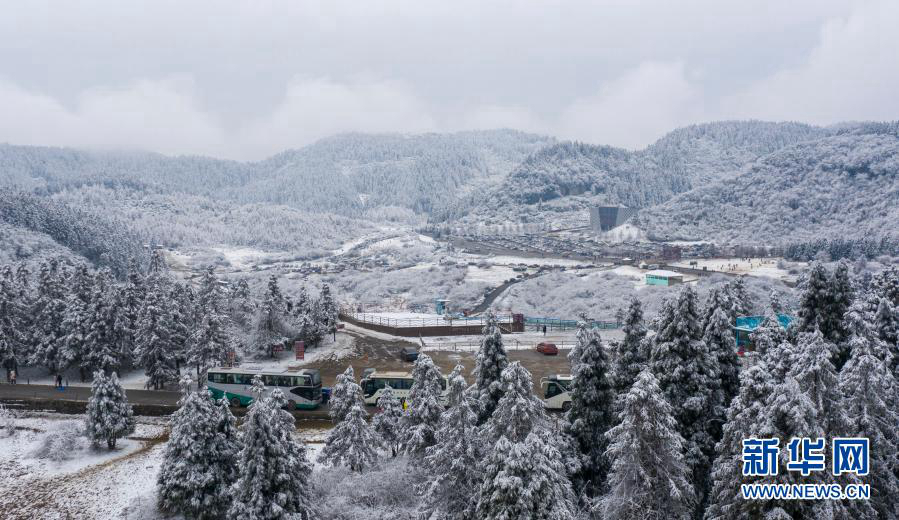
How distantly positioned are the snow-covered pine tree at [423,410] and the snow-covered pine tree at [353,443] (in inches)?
97.7

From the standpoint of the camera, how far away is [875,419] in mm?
20141

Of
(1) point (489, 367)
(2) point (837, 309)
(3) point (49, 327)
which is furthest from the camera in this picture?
(3) point (49, 327)

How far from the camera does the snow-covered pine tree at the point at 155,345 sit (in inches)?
1770

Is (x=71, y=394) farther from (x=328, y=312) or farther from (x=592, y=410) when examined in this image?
(x=592, y=410)

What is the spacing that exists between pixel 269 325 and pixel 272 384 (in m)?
17.3

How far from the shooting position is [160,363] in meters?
44.8

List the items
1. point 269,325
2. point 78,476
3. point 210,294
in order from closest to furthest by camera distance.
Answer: point 78,476 → point 269,325 → point 210,294

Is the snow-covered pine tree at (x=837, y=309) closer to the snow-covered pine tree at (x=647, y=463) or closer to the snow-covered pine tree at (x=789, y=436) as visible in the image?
the snow-covered pine tree at (x=789, y=436)

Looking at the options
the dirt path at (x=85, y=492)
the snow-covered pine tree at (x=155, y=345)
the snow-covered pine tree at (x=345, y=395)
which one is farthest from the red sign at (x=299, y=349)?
the snow-covered pine tree at (x=345, y=395)

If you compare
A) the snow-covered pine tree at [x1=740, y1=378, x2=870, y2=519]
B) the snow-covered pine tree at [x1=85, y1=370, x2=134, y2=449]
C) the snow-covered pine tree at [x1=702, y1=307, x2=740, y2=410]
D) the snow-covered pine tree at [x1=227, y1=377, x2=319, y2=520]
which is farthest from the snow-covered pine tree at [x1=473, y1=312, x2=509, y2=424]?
the snow-covered pine tree at [x1=85, y1=370, x2=134, y2=449]

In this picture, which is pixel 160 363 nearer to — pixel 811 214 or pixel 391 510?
pixel 391 510

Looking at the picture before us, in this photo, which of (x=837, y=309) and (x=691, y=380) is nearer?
(x=691, y=380)

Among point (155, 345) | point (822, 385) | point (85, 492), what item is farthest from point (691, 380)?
point (155, 345)

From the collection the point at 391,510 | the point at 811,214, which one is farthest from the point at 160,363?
the point at 811,214
